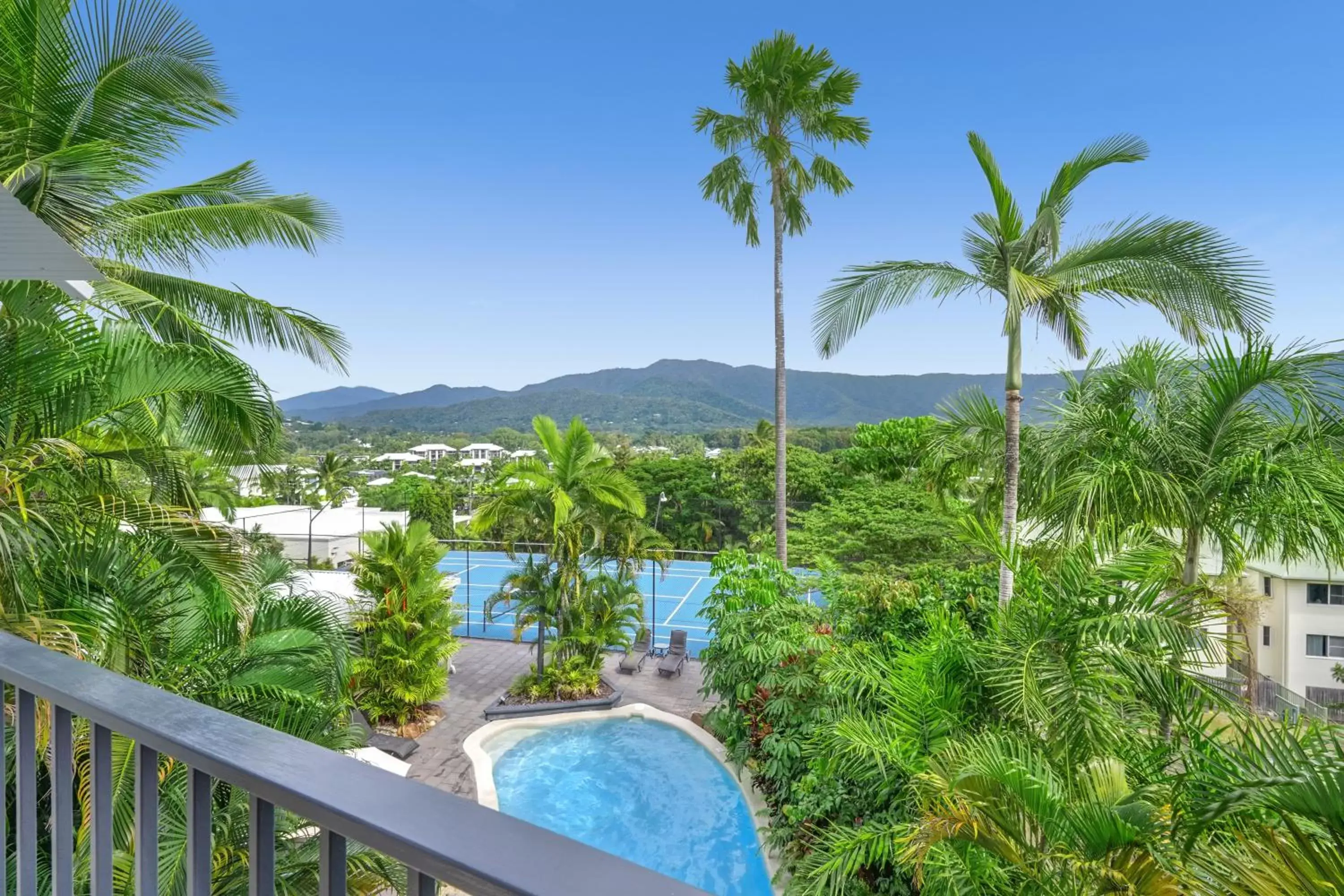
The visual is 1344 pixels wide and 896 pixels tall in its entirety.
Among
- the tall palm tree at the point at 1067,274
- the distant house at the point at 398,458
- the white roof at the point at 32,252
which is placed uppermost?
the tall palm tree at the point at 1067,274

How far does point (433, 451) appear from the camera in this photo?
5800 cm

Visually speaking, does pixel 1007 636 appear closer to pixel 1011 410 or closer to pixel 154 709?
pixel 1011 410

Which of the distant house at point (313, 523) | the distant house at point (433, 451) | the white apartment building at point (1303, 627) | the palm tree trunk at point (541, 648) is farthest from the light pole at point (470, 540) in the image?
the white apartment building at point (1303, 627)

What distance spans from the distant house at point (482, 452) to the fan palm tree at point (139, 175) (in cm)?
4780

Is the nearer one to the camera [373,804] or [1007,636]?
[373,804]

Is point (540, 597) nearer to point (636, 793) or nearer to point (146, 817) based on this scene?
point (636, 793)

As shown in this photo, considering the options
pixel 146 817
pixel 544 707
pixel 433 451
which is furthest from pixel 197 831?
pixel 433 451

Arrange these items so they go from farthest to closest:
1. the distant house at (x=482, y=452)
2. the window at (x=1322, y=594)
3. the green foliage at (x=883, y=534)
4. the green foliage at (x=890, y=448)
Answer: the distant house at (x=482, y=452) < the green foliage at (x=890, y=448) < the green foliage at (x=883, y=534) < the window at (x=1322, y=594)

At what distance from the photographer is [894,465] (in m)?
16.4

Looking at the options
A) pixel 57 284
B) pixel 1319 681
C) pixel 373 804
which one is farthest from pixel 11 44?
pixel 1319 681

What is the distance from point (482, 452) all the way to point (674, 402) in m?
23.8

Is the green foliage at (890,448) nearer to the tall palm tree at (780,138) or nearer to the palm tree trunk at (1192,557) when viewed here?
the tall palm tree at (780,138)

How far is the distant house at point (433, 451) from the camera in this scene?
5538 centimetres

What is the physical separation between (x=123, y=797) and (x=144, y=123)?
5.09 meters
